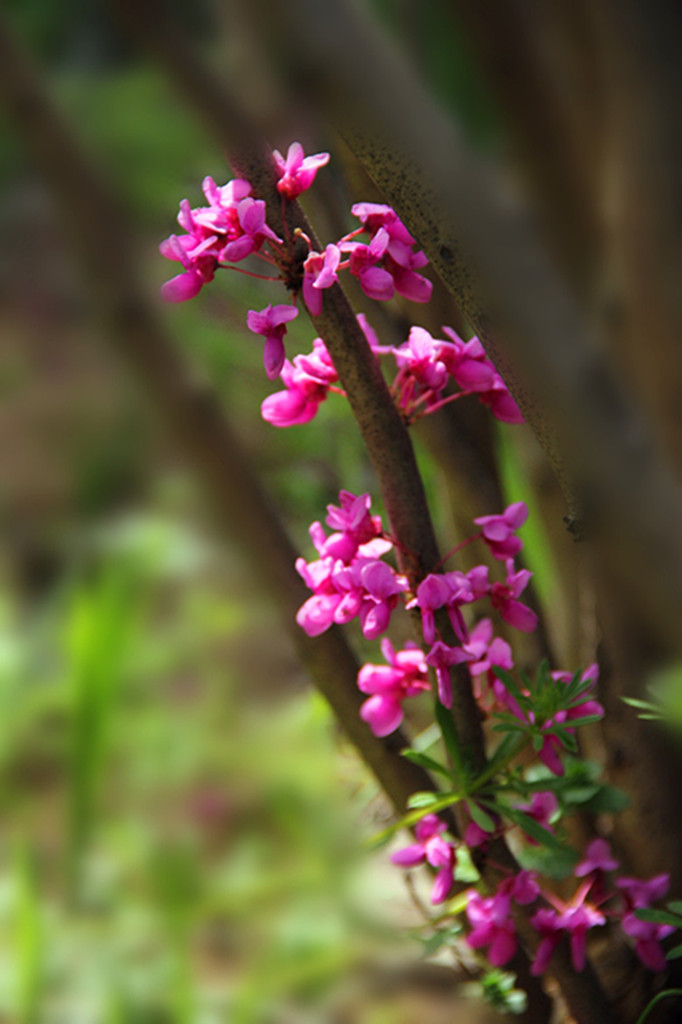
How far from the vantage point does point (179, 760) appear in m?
1.18

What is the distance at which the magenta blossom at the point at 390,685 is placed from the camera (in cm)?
50

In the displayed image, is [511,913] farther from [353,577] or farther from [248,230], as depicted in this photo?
[248,230]

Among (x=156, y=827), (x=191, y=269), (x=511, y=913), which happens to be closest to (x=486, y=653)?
(x=511, y=913)

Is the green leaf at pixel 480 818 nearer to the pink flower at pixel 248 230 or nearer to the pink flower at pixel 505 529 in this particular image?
the pink flower at pixel 505 529

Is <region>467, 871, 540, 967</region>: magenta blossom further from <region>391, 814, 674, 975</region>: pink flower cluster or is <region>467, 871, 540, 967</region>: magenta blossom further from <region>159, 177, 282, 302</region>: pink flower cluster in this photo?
<region>159, 177, 282, 302</region>: pink flower cluster

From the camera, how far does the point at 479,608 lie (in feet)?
2.17

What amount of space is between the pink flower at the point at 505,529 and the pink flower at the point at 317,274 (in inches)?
5.2

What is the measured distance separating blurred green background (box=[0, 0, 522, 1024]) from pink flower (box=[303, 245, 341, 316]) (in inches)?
3.3

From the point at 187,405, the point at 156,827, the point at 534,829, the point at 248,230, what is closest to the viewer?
the point at 248,230

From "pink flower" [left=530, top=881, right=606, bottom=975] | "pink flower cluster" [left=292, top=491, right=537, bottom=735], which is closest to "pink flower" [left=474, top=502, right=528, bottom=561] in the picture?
"pink flower cluster" [left=292, top=491, right=537, bottom=735]

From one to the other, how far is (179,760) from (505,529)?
81cm

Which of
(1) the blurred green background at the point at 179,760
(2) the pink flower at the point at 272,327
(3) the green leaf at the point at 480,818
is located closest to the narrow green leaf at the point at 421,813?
(3) the green leaf at the point at 480,818

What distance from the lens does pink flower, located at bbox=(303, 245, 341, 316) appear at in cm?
37

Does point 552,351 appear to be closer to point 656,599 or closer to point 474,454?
point 656,599
